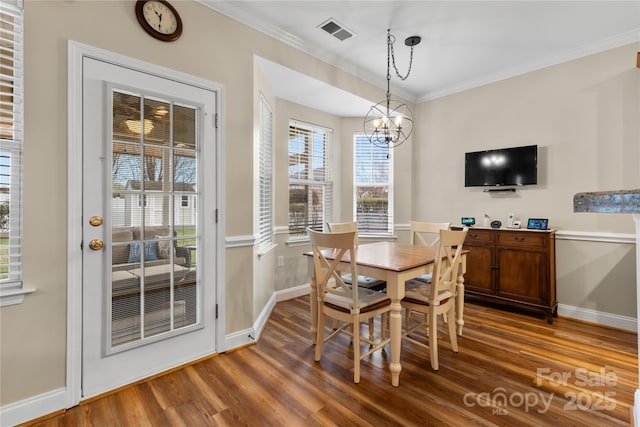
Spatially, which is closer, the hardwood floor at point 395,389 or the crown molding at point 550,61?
the hardwood floor at point 395,389

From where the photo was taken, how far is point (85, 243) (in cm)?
189

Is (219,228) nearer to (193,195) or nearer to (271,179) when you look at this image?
(193,195)

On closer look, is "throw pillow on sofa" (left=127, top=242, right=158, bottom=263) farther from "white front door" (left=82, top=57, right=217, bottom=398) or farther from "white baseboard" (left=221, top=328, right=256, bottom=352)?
"white baseboard" (left=221, top=328, right=256, bottom=352)

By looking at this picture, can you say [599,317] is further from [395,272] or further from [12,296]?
[12,296]

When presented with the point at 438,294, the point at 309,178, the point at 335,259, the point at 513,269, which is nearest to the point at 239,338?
the point at 335,259

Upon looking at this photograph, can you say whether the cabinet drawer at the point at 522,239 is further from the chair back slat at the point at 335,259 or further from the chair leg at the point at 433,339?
the chair back slat at the point at 335,259

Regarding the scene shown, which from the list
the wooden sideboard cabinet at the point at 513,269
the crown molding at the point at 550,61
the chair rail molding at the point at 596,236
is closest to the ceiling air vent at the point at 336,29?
the crown molding at the point at 550,61

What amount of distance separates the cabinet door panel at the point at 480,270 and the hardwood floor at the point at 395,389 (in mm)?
829

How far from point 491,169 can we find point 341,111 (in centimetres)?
210

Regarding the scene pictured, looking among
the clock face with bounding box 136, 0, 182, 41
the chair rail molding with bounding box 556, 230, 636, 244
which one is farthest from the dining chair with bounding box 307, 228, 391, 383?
the chair rail molding with bounding box 556, 230, 636, 244

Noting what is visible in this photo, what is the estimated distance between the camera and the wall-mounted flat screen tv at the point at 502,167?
3469mm

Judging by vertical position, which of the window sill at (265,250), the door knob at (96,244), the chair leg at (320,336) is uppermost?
the door knob at (96,244)

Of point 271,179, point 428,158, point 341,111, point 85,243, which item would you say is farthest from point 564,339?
point 85,243

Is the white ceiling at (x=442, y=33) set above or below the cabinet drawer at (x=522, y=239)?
above
